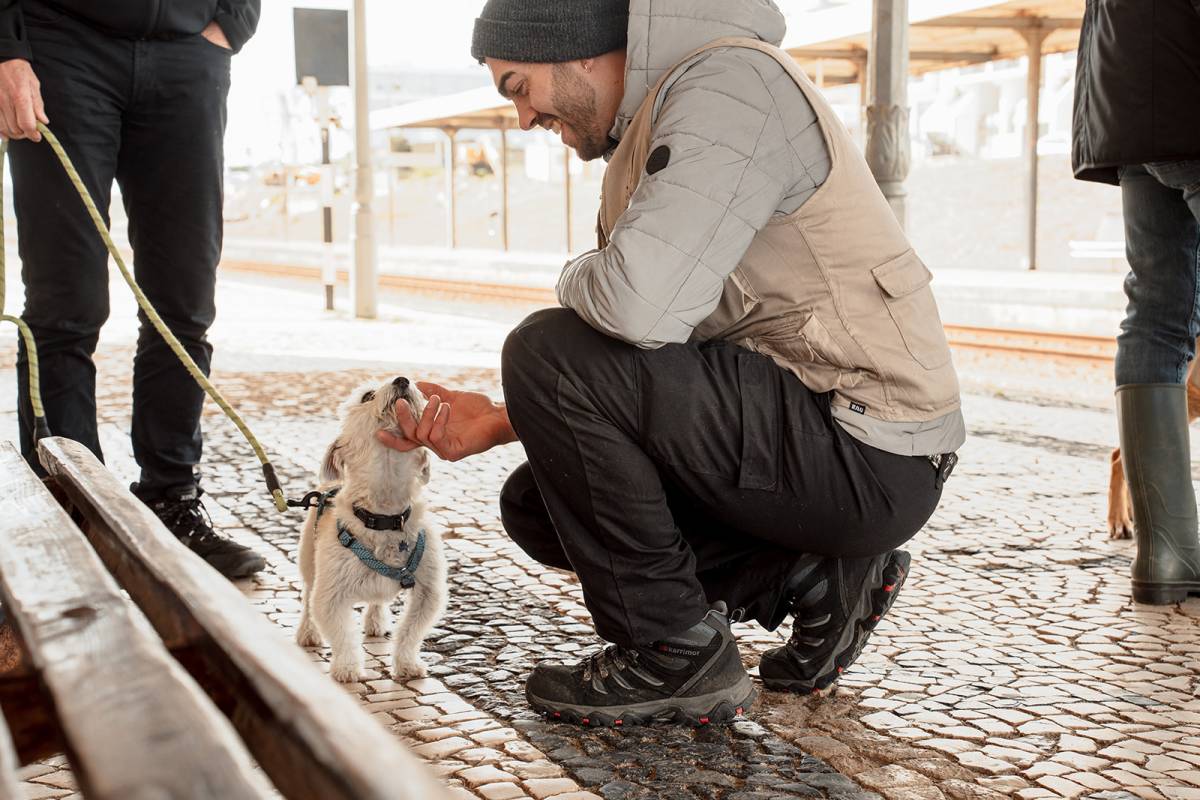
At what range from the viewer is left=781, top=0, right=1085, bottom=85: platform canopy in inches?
566

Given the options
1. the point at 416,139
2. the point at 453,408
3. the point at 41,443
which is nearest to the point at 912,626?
the point at 453,408

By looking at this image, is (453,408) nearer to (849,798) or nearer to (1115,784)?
(849,798)

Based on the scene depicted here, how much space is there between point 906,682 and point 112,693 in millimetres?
2223

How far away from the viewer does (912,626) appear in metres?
3.29

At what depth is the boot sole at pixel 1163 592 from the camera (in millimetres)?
3428

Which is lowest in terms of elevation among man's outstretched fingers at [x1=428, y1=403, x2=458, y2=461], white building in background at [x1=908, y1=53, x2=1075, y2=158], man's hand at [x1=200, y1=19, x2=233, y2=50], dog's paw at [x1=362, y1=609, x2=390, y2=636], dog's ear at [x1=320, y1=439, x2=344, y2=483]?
dog's paw at [x1=362, y1=609, x2=390, y2=636]

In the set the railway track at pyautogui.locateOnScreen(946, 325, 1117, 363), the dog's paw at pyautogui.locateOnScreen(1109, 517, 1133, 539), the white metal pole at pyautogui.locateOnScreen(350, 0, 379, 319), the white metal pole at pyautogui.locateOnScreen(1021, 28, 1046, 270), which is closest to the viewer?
the dog's paw at pyautogui.locateOnScreen(1109, 517, 1133, 539)

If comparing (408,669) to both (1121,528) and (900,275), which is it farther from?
(1121,528)

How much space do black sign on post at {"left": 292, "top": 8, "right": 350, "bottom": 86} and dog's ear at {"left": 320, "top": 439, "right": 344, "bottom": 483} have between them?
12.2 meters

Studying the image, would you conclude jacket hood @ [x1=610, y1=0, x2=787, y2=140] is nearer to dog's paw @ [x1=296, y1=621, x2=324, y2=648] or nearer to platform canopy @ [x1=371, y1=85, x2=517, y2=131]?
dog's paw @ [x1=296, y1=621, x2=324, y2=648]

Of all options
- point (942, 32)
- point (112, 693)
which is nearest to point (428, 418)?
point (112, 693)

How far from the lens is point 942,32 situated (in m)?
15.9

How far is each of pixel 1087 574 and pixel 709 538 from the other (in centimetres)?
153

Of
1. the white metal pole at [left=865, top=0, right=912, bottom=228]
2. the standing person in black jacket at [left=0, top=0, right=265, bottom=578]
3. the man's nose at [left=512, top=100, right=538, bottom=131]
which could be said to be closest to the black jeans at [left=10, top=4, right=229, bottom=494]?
the standing person in black jacket at [left=0, top=0, right=265, bottom=578]
